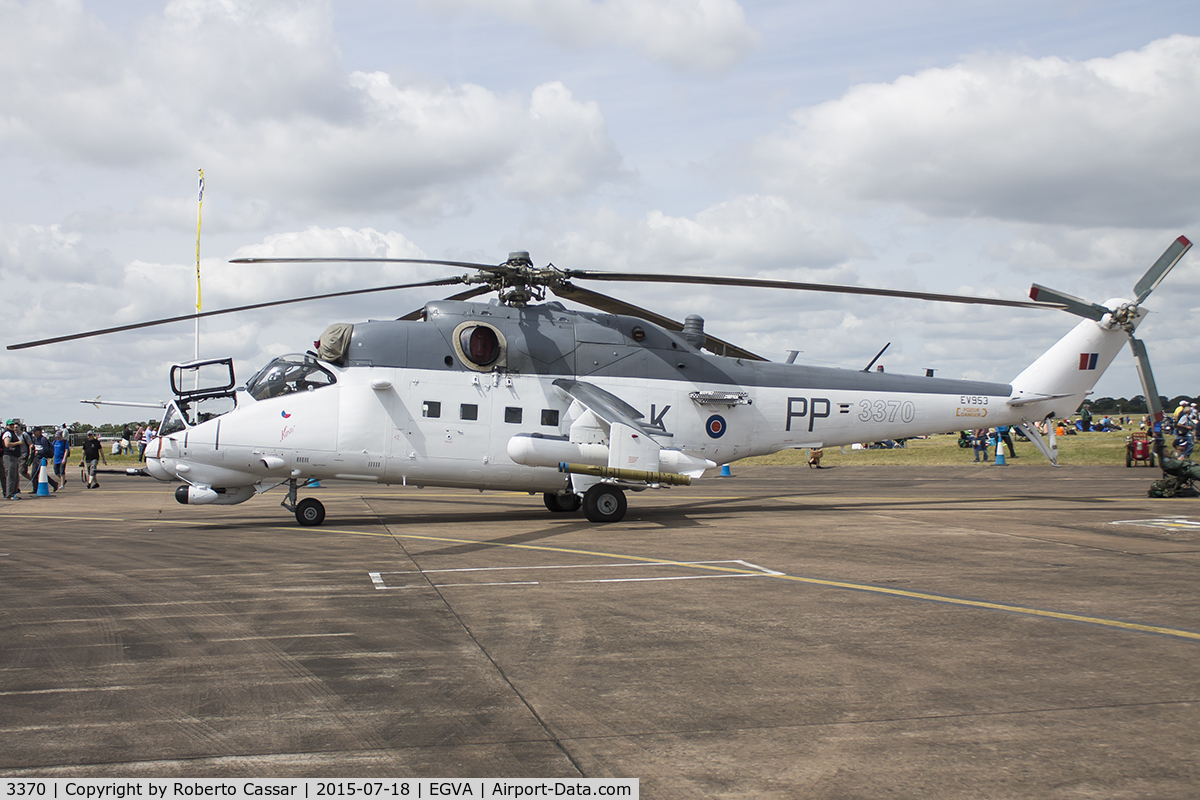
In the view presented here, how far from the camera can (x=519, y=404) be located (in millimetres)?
16812

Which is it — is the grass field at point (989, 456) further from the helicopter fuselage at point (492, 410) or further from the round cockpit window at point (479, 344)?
the round cockpit window at point (479, 344)

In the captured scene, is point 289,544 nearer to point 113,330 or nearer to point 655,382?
point 113,330

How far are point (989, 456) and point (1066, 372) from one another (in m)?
26.7

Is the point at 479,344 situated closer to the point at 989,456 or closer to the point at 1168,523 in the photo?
the point at 1168,523

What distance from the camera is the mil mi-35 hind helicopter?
15.7 m

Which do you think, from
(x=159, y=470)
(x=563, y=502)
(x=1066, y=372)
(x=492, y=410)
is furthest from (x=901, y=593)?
(x=1066, y=372)

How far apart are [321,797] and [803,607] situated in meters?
5.35

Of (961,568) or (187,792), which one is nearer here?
(187,792)

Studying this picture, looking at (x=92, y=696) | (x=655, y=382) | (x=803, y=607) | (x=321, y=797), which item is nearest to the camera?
(x=321, y=797)

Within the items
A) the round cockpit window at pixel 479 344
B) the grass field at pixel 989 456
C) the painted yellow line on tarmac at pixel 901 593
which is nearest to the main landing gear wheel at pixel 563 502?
the round cockpit window at pixel 479 344

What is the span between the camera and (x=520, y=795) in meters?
3.92

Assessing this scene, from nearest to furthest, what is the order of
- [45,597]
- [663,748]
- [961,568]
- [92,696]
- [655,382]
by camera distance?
[663,748] < [92,696] < [45,597] < [961,568] < [655,382]

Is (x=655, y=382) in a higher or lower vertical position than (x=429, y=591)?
higher

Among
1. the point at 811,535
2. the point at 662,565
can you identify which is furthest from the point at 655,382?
the point at 662,565
